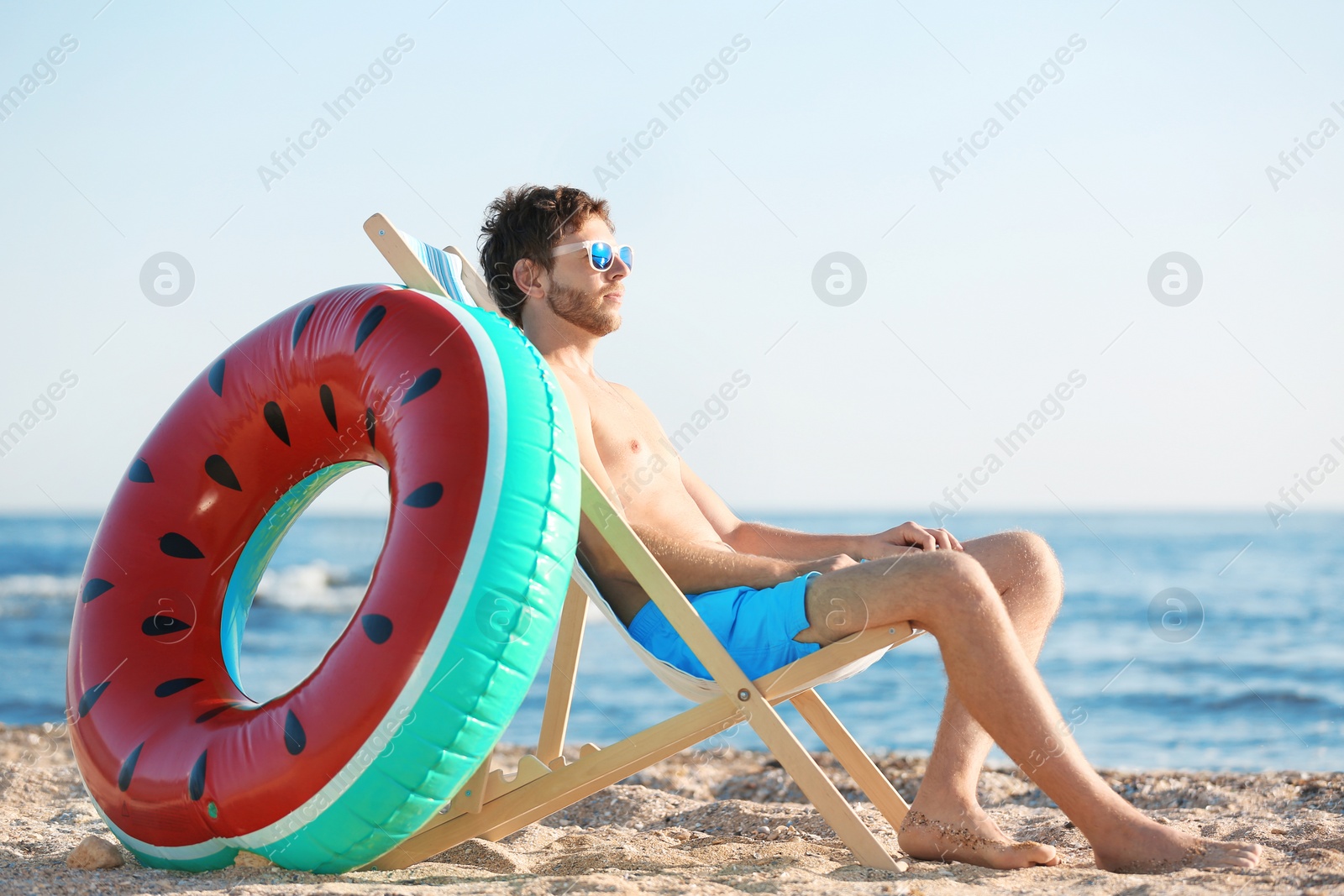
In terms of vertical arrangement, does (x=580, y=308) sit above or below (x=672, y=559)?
above

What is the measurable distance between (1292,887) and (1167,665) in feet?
29.3

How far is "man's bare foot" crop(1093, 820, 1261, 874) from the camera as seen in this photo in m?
2.08

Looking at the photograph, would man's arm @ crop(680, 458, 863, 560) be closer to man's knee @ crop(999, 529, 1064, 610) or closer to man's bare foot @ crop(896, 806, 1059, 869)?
man's knee @ crop(999, 529, 1064, 610)

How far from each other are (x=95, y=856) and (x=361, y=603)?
0.87 meters

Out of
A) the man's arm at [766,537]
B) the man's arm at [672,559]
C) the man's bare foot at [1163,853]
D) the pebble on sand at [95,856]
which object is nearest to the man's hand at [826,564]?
the man's arm at [672,559]

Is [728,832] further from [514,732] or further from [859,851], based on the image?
[514,732]

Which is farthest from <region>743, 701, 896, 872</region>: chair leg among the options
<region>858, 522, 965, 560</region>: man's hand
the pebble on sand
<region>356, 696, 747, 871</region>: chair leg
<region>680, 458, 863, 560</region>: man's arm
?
the pebble on sand

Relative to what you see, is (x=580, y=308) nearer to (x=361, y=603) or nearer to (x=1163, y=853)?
(x=361, y=603)

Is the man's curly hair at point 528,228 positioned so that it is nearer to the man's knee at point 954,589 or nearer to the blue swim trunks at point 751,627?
the blue swim trunks at point 751,627

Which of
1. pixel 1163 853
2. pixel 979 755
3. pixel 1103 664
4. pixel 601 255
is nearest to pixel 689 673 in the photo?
pixel 979 755

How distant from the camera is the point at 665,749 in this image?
2.34m

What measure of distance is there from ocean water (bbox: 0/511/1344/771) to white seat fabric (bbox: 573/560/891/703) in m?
3.04

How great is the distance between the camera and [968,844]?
7.41ft

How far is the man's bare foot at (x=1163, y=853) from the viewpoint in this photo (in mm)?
2084
